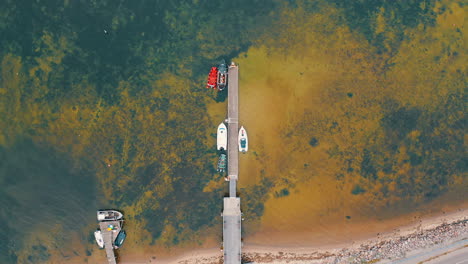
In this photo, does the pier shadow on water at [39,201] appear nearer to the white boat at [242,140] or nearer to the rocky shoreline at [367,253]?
the white boat at [242,140]

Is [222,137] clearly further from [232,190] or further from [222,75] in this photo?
[222,75]

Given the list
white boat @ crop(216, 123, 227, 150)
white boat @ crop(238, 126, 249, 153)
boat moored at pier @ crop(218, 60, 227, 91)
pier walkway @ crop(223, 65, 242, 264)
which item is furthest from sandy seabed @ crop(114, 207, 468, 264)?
boat moored at pier @ crop(218, 60, 227, 91)

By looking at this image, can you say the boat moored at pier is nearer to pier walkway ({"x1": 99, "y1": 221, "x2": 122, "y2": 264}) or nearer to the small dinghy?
pier walkway ({"x1": 99, "y1": 221, "x2": 122, "y2": 264})

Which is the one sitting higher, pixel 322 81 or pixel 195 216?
pixel 322 81

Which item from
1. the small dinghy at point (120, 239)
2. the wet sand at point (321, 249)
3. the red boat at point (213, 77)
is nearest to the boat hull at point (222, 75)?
the red boat at point (213, 77)

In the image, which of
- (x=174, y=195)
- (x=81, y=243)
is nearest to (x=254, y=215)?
(x=174, y=195)

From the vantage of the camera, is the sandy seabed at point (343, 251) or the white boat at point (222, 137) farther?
the sandy seabed at point (343, 251)

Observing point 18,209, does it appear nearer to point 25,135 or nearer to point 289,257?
point 25,135
